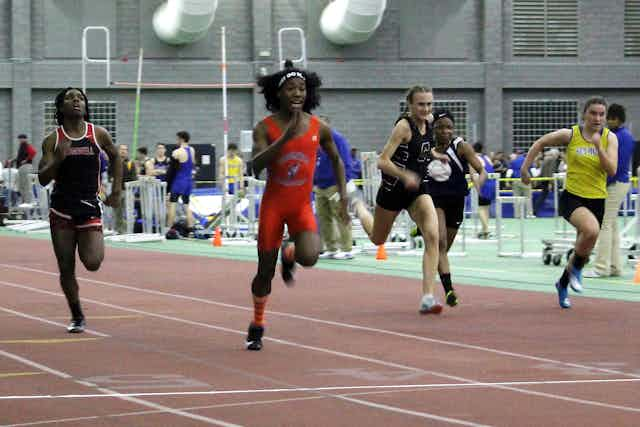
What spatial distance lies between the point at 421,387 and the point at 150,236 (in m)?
19.9

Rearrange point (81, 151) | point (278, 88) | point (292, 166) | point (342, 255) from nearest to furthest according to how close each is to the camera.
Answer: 1. point (292, 166)
2. point (278, 88)
3. point (81, 151)
4. point (342, 255)

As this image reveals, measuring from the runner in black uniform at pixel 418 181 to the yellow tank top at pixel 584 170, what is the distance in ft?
5.65

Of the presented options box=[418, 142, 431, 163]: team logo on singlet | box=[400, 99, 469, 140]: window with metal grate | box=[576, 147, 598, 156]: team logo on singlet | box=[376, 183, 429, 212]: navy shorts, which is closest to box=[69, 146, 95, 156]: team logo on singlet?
box=[376, 183, 429, 212]: navy shorts

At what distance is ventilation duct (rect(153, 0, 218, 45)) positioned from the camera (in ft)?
139

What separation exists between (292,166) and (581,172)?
4.58 m

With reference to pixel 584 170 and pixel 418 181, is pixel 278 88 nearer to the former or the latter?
pixel 418 181

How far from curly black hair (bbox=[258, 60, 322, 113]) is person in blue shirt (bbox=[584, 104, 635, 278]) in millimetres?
7147

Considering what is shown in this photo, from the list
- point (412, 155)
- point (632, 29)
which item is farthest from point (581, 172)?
point (632, 29)

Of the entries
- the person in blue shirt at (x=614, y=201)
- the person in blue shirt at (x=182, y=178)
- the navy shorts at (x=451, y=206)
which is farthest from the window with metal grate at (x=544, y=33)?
the navy shorts at (x=451, y=206)

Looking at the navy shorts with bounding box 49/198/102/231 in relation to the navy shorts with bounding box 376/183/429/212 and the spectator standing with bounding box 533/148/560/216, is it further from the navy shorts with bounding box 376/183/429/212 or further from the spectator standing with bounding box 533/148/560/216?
the spectator standing with bounding box 533/148/560/216

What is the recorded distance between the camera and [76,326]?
12.2m

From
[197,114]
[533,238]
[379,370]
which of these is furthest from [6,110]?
[379,370]

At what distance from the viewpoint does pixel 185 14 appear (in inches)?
1676

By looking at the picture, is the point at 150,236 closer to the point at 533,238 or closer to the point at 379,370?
the point at 533,238
